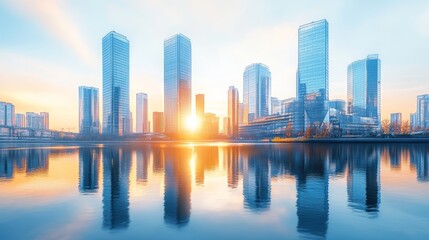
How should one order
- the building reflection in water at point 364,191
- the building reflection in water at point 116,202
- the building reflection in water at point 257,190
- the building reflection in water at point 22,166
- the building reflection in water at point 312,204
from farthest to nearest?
the building reflection in water at point 22,166, the building reflection in water at point 257,190, the building reflection in water at point 364,191, the building reflection in water at point 116,202, the building reflection in water at point 312,204

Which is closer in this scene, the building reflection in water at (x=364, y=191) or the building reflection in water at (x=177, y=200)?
the building reflection in water at (x=177, y=200)

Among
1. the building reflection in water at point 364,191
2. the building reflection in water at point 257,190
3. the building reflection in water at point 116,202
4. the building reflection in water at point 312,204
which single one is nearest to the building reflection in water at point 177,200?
the building reflection in water at point 116,202

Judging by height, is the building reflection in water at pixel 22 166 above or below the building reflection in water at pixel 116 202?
below

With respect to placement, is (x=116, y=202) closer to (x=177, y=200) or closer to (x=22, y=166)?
(x=177, y=200)

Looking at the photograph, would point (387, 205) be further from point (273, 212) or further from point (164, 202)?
point (164, 202)

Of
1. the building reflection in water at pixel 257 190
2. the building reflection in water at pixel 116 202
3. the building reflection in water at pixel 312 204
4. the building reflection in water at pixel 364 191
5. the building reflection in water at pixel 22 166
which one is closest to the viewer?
the building reflection in water at pixel 312 204

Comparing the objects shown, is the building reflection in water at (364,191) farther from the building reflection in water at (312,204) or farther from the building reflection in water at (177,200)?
the building reflection in water at (177,200)

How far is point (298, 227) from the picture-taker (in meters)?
16.3

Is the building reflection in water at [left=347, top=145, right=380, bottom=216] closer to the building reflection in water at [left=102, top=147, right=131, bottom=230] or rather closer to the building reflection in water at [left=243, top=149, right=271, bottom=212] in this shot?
the building reflection in water at [left=243, top=149, right=271, bottom=212]

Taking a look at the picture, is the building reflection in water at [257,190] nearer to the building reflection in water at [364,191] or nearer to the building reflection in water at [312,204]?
the building reflection in water at [312,204]

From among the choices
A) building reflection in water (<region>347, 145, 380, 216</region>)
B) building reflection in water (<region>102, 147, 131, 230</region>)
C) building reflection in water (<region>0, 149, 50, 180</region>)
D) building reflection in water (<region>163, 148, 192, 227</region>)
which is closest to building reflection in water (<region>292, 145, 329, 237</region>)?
building reflection in water (<region>347, 145, 380, 216</region>)

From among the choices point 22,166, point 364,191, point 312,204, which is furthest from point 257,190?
point 22,166

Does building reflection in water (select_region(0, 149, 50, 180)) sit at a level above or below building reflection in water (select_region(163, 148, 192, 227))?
below

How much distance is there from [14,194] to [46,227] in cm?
1475
